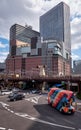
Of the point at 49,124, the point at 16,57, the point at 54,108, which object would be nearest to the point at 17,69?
the point at 16,57

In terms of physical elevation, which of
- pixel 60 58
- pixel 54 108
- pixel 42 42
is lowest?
pixel 54 108

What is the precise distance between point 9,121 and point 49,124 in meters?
5.16

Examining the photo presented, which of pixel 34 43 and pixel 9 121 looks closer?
pixel 9 121

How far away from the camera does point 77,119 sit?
27203 mm

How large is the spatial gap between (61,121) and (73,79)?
202ft

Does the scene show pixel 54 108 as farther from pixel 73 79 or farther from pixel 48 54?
pixel 48 54

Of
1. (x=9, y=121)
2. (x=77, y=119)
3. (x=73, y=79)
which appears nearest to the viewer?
(x=9, y=121)

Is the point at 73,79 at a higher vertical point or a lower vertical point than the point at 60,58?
lower

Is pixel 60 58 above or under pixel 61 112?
above

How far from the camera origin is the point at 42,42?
7293 inches

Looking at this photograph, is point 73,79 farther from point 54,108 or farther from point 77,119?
point 77,119

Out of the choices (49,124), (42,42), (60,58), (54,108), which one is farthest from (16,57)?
(49,124)

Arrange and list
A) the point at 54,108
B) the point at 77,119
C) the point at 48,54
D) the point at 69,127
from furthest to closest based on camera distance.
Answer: the point at 48,54 → the point at 54,108 → the point at 77,119 → the point at 69,127

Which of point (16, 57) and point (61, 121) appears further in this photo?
point (16, 57)
